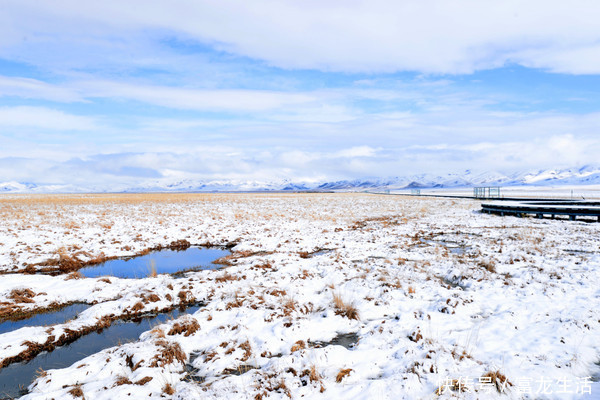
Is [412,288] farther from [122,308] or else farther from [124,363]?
[122,308]

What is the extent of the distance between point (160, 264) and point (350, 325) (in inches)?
394

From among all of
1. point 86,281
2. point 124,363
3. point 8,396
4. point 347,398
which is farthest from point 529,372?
point 86,281

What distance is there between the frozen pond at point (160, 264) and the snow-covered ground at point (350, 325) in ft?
4.85

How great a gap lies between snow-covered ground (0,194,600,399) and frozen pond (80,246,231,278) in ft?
4.85

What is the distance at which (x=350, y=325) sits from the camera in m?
7.68

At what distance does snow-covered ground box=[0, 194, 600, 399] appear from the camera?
531cm

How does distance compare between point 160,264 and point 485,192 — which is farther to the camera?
point 485,192

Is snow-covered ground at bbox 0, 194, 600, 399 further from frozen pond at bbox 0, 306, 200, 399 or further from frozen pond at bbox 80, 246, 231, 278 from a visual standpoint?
frozen pond at bbox 80, 246, 231, 278

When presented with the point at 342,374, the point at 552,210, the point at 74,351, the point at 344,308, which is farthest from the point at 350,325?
the point at 552,210

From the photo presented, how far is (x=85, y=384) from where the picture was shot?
18.2ft

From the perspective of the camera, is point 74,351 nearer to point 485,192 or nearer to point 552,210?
point 552,210

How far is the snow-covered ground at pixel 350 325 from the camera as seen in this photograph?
17.4ft

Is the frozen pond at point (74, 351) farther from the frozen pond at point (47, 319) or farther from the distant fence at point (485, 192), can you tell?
the distant fence at point (485, 192)

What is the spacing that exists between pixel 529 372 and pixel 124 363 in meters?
7.05
